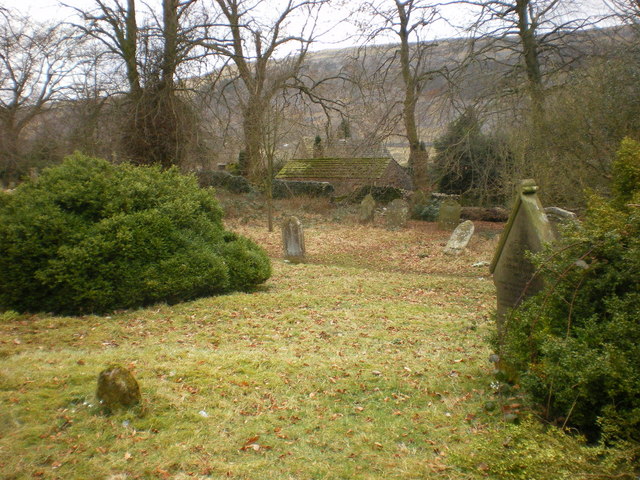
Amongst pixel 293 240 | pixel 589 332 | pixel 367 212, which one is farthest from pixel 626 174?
pixel 367 212

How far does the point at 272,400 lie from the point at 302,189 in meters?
23.8

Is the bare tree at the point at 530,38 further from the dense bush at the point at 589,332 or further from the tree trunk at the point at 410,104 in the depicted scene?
the dense bush at the point at 589,332

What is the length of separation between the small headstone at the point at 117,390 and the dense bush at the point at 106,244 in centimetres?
375

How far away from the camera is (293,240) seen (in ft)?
48.6

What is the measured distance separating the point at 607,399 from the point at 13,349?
5.97 m

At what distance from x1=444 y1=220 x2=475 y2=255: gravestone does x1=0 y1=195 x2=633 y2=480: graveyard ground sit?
6876mm

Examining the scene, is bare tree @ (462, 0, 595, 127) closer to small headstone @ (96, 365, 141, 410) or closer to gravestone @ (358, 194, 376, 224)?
gravestone @ (358, 194, 376, 224)

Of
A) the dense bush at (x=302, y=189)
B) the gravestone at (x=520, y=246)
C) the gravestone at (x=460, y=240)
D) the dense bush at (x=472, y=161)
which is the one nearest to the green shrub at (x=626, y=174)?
the gravestone at (x=520, y=246)

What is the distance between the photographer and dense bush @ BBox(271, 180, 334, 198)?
89.8 feet

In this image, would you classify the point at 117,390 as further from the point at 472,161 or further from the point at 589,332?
the point at 472,161

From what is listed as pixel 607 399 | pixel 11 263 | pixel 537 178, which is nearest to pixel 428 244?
pixel 537 178

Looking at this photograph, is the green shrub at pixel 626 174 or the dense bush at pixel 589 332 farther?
the green shrub at pixel 626 174

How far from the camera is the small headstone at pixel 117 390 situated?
4137 millimetres

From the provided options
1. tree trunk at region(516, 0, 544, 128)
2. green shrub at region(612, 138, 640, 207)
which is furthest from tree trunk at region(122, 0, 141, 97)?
green shrub at region(612, 138, 640, 207)
